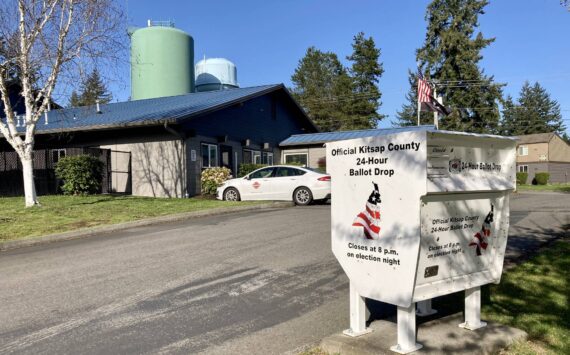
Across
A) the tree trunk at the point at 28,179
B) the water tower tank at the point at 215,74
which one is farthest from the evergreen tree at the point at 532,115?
the tree trunk at the point at 28,179

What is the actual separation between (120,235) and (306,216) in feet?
15.2

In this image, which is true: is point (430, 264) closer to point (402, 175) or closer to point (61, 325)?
point (402, 175)

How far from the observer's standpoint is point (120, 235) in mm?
9906

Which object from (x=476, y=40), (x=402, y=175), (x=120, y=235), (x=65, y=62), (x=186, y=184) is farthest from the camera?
(x=476, y=40)

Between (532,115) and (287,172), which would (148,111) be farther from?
(532,115)

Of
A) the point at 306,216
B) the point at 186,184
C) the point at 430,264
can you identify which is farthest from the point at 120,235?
the point at 186,184

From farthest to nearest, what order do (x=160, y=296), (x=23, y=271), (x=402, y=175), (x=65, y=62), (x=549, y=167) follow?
(x=549, y=167) < (x=65, y=62) < (x=23, y=271) < (x=160, y=296) < (x=402, y=175)

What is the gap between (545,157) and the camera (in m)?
58.9

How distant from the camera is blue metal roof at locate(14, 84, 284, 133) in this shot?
19.7 metres

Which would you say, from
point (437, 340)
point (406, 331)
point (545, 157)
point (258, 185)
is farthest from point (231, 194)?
point (545, 157)

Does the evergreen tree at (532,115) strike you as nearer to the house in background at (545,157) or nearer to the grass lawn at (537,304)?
the house in background at (545,157)

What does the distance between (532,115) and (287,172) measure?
8746cm

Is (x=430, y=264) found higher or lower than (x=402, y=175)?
lower

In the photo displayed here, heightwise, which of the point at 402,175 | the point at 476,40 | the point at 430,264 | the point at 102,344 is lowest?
the point at 102,344
